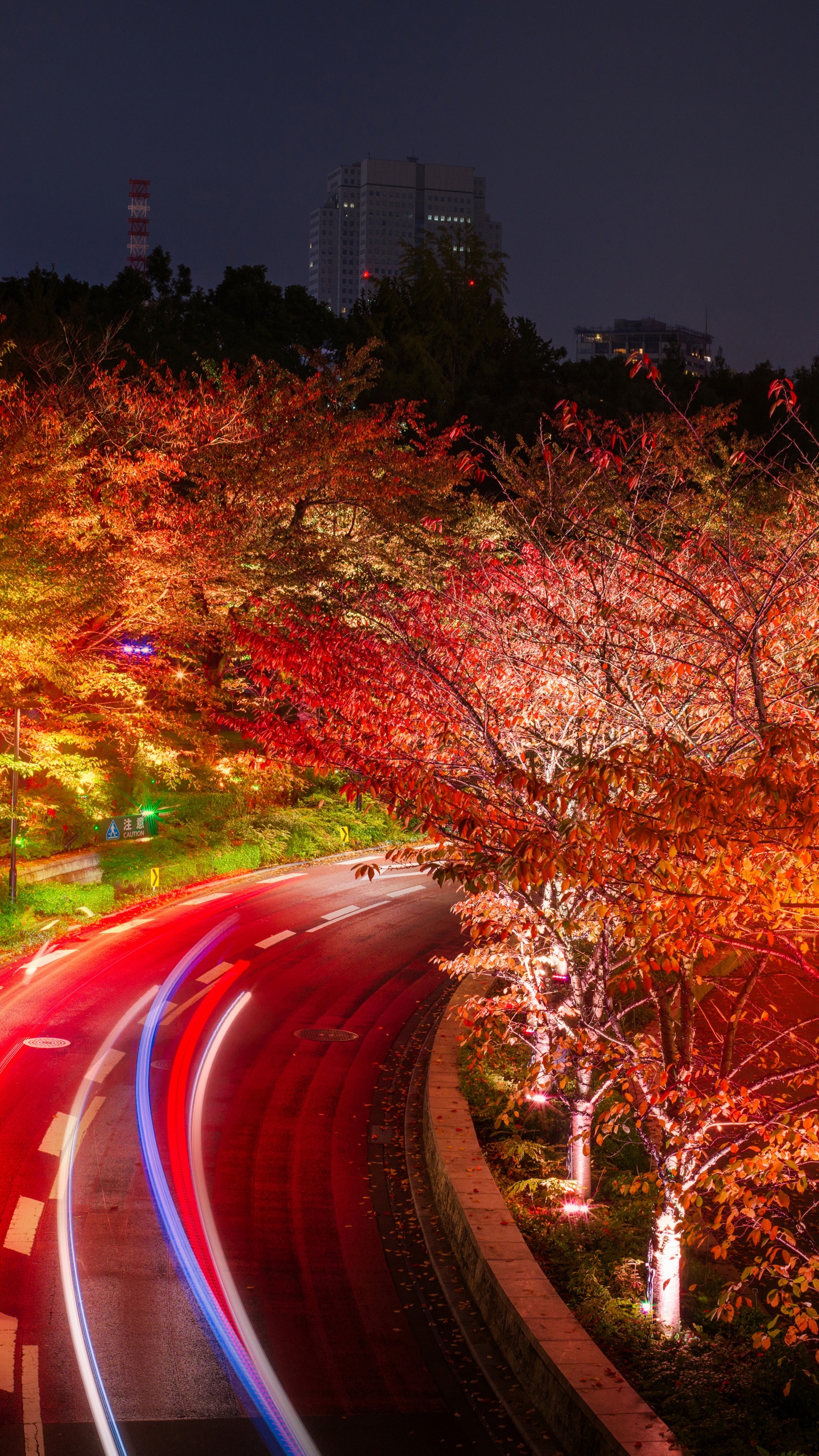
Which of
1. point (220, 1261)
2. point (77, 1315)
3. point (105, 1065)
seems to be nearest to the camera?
point (77, 1315)

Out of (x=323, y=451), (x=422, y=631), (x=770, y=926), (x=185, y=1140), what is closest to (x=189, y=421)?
(x=323, y=451)

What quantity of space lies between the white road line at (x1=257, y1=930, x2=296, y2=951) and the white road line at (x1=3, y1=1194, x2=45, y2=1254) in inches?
391

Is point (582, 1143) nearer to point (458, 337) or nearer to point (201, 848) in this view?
point (201, 848)

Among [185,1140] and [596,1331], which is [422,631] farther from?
[596,1331]

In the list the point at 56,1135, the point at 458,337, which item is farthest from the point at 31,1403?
the point at 458,337

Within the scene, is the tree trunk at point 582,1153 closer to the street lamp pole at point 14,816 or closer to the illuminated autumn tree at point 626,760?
the illuminated autumn tree at point 626,760

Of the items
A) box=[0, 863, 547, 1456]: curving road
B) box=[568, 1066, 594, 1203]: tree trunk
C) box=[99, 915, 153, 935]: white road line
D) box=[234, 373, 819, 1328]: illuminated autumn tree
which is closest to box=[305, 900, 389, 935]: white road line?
box=[0, 863, 547, 1456]: curving road

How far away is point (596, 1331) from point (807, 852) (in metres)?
3.90

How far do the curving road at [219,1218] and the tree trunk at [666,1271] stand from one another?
1.27 m

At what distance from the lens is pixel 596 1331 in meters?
6.91

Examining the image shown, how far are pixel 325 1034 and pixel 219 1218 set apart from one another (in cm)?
580

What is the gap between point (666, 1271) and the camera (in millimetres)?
7012

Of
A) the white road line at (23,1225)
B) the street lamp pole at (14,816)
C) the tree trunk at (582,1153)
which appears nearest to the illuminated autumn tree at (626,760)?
the tree trunk at (582,1153)

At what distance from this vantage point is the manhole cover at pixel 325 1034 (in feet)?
49.4
